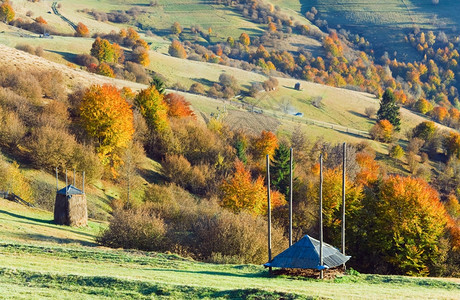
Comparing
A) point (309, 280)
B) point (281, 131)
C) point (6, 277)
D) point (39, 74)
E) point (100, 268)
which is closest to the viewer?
point (6, 277)

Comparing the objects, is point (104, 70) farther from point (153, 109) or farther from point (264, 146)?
point (264, 146)

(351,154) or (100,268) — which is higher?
(100,268)

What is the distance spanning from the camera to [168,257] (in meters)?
30.2

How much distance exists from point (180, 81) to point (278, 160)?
50.3m

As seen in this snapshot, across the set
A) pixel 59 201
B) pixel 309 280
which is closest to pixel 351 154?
pixel 59 201

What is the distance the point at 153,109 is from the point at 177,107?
8087 millimetres

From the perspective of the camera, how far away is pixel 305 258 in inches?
996

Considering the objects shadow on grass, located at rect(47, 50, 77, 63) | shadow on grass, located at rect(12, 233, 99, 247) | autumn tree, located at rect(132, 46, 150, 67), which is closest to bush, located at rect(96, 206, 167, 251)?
shadow on grass, located at rect(12, 233, 99, 247)

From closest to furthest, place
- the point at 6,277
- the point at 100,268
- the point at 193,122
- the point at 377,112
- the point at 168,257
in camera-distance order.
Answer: the point at 6,277, the point at 100,268, the point at 168,257, the point at 193,122, the point at 377,112

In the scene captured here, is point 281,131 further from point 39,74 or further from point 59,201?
point 59,201

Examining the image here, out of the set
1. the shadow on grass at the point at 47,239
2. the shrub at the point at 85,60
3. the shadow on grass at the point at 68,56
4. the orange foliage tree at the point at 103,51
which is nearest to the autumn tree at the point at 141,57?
the orange foliage tree at the point at 103,51

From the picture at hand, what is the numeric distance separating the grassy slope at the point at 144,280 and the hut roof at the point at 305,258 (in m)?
0.73

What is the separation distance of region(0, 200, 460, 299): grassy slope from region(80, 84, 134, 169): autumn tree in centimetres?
3337

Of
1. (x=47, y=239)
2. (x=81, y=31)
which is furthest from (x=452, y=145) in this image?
(x=81, y=31)
